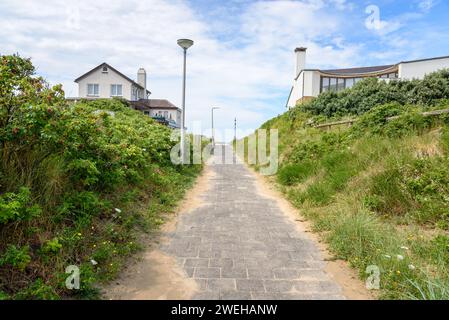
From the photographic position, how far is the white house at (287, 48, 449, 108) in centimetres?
2495

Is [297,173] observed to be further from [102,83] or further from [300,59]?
[102,83]

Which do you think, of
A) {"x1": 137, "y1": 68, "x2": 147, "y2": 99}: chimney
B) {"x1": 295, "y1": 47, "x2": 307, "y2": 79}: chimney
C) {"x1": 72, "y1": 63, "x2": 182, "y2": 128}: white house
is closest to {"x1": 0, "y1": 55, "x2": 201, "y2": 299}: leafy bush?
{"x1": 295, "y1": 47, "x2": 307, "y2": 79}: chimney

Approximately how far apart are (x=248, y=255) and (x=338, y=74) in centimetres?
2806

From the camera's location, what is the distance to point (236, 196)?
8523 mm

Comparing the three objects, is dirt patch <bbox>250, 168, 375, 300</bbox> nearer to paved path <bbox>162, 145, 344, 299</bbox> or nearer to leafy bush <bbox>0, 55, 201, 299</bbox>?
paved path <bbox>162, 145, 344, 299</bbox>

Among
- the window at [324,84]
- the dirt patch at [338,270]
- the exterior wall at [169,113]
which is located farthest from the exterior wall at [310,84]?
the dirt patch at [338,270]

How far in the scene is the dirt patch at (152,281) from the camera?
10.9 ft

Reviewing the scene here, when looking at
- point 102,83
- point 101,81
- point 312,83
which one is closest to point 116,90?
point 102,83

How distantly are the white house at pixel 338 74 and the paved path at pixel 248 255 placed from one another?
847 inches

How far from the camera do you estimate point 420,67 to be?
80.8 feet

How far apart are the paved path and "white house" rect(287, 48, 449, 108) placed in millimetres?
21507
